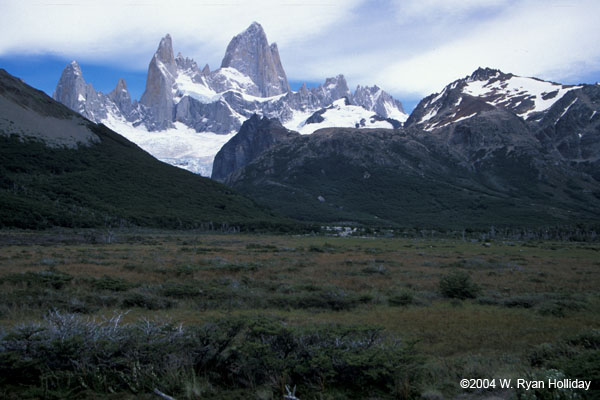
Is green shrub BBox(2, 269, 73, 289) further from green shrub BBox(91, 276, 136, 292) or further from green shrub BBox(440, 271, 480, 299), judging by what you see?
green shrub BBox(440, 271, 480, 299)

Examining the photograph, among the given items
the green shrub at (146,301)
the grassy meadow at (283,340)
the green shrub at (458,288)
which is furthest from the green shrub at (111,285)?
the green shrub at (458,288)

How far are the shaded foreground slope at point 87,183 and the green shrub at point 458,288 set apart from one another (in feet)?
255

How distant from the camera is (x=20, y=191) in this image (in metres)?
95.5

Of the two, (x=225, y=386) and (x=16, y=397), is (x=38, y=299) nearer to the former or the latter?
(x=16, y=397)

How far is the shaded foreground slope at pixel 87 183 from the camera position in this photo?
295 ft

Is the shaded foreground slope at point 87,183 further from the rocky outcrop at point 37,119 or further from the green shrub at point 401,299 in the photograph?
the green shrub at point 401,299

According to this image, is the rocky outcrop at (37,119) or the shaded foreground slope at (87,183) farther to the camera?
the rocky outcrop at (37,119)

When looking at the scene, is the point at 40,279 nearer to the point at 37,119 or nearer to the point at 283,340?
the point at 283,340

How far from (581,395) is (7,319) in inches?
652

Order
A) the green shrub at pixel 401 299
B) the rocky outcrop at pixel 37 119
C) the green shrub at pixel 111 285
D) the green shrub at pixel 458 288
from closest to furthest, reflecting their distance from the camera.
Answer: the green shrub at pixel 401 299 < the green shrub at pixel 111 285 < the green shrub at pixel 458 288 < the rocky outcrop at pixel 37 119

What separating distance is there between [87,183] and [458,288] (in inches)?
4653

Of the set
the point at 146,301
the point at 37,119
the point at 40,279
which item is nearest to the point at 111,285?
the point at 40,279

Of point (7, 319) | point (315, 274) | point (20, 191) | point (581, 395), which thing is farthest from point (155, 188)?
point (581, 395)

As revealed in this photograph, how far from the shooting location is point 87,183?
378 feet
